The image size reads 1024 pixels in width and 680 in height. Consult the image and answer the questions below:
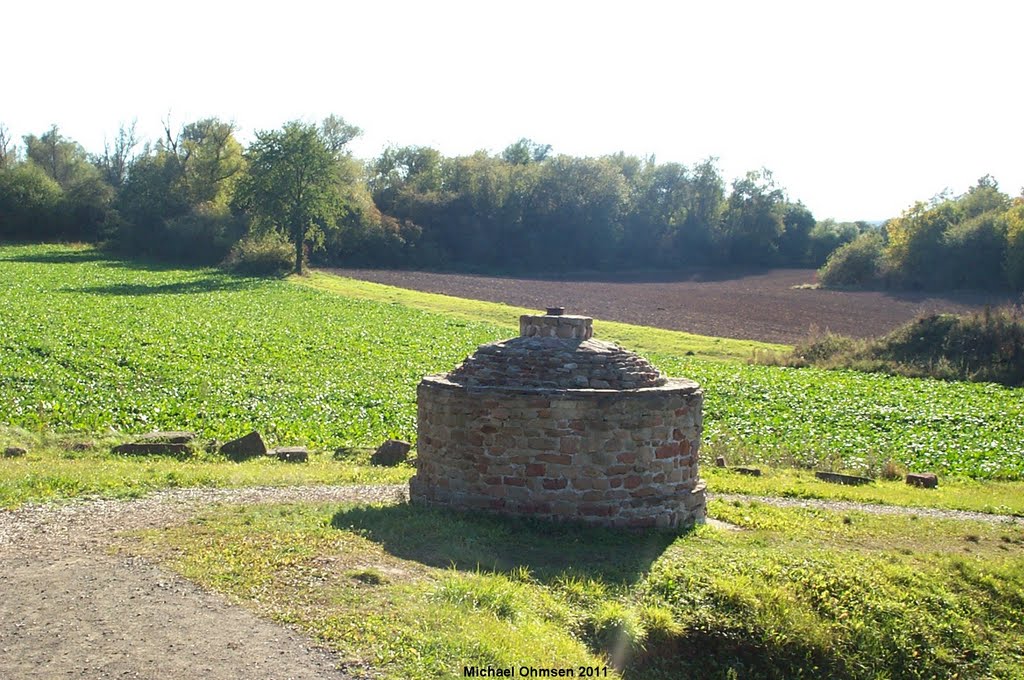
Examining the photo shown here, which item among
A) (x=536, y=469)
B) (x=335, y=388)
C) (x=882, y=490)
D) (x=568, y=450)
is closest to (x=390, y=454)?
(x=536, y=469)

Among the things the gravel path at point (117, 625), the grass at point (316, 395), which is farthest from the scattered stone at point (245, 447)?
the gravel path at point (117, 625)

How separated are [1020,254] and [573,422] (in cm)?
5545

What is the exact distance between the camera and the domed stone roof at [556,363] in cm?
1234

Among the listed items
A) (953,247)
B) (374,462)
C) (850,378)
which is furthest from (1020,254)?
(374,462)

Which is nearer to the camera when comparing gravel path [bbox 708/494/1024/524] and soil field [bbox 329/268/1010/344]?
gravel path [bbox 708/494/1024/524]

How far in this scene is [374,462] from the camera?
57.3 ft

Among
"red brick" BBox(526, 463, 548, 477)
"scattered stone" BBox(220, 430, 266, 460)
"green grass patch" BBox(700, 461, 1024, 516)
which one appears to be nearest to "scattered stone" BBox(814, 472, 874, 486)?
"green grass patch" BBox(700, 461, 1024, 516)

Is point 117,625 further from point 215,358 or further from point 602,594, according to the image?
point 215,358

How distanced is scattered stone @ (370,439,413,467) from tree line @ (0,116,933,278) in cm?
4490

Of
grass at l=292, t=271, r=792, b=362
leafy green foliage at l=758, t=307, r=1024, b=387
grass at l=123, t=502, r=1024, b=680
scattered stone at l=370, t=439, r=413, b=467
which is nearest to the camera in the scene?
grass at l=123, t=502, r=1024, b=680

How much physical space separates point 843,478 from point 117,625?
14533 mm

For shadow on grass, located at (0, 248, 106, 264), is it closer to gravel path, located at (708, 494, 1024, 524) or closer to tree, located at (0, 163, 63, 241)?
tree, located at (0, 163, 63, 241)

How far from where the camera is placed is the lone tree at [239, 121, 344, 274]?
59.6m

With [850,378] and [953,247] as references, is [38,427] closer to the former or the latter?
[850,378]
